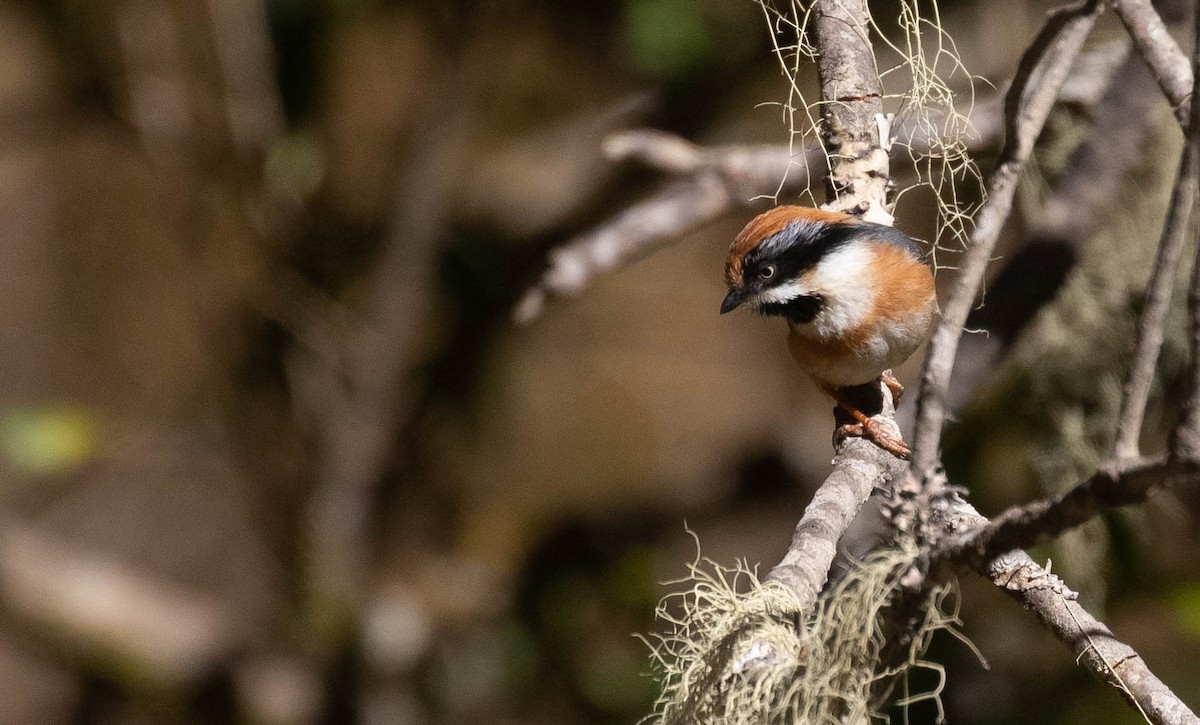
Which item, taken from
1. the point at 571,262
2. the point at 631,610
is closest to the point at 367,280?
the point at 631,610

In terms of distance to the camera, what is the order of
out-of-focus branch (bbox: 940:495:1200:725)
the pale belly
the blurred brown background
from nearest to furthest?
out-of-focus branch (bbox: 940:495:1200:725)
the pale belly
the blurred brown background

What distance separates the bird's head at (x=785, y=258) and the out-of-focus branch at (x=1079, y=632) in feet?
1.85

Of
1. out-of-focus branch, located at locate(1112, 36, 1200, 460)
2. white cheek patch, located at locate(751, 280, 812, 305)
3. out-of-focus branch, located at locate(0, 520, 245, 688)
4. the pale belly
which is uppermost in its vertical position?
out-of-focus branch, located at locate(0, 520, 245, 688)

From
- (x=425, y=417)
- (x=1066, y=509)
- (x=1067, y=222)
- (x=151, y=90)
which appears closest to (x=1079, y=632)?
(x=1066, y=509)

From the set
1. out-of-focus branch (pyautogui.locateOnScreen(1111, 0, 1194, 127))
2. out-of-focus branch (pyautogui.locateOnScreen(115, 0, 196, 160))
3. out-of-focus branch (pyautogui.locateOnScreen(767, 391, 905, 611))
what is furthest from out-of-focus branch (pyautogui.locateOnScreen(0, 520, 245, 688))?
out-of-focus branch (pyautogui.locateOnScreen(1111, 0, 1194, 127))

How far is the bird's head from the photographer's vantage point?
1710mm

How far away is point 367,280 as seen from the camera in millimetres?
4043

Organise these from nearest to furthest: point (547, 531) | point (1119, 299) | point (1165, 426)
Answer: point (1119, 299), point (1165, 426), point (547, 531)

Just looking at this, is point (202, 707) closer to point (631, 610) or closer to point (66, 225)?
point (631, 610)

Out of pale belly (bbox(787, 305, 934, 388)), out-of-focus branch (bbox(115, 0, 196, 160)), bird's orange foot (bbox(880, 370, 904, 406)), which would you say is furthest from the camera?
out-of-focus branch (bbox(115, 0, 196, 160))

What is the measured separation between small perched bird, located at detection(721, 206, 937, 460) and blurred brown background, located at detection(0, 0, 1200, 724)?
1077 millimetres

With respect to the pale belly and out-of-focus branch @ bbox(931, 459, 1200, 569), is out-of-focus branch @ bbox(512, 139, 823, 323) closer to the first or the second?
the pale belly

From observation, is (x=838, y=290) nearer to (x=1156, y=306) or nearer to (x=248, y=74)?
(x=1156, y=306)

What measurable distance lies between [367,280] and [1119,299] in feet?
8.43
